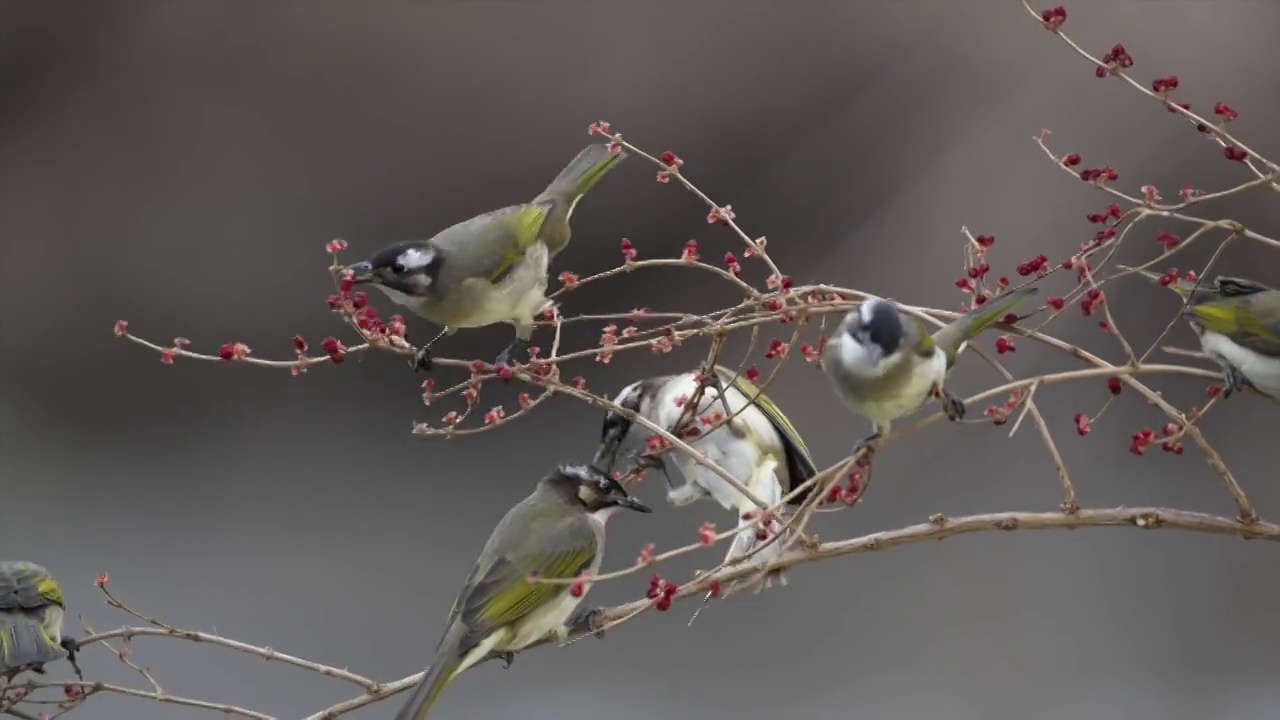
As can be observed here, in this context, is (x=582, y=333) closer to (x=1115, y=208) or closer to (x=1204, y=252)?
(x=1204, y=252)

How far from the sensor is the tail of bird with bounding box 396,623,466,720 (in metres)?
1.72

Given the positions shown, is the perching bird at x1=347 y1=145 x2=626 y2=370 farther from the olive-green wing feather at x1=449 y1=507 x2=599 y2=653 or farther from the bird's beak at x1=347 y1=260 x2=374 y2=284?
the olive-green wing feather at x1=449 y1=507 x2=599 y2=653

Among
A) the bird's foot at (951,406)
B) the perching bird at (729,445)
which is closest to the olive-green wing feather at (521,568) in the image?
the perching bird at (729,445)

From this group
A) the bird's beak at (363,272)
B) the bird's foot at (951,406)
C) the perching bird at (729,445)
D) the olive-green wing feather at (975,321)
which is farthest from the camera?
the perching bird at (729,445)

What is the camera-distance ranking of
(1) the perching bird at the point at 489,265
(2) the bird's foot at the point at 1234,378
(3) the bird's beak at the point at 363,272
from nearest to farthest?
1. (3) the bird's beak at the point at 363,272
2. (1) the perching bird at the point at 489,265
3. (2) the bird's foot at the point at 1234,378

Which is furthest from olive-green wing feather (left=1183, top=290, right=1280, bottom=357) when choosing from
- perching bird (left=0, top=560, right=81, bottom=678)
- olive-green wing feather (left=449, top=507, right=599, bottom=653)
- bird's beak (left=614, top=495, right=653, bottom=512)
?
perching bird (left=0, top=560, right=81, bottom=678)

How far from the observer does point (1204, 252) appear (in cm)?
320

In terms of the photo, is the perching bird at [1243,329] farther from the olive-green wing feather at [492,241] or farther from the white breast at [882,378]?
the olive-green wing feather at [492,241]

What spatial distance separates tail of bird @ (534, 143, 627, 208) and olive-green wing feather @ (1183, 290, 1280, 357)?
0.91 meters

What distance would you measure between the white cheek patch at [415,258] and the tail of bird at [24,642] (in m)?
1.11

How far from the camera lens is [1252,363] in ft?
6.48

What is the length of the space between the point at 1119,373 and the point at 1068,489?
0.69 ft

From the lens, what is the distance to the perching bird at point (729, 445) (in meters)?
2.31

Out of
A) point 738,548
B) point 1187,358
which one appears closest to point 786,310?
point 738,548
